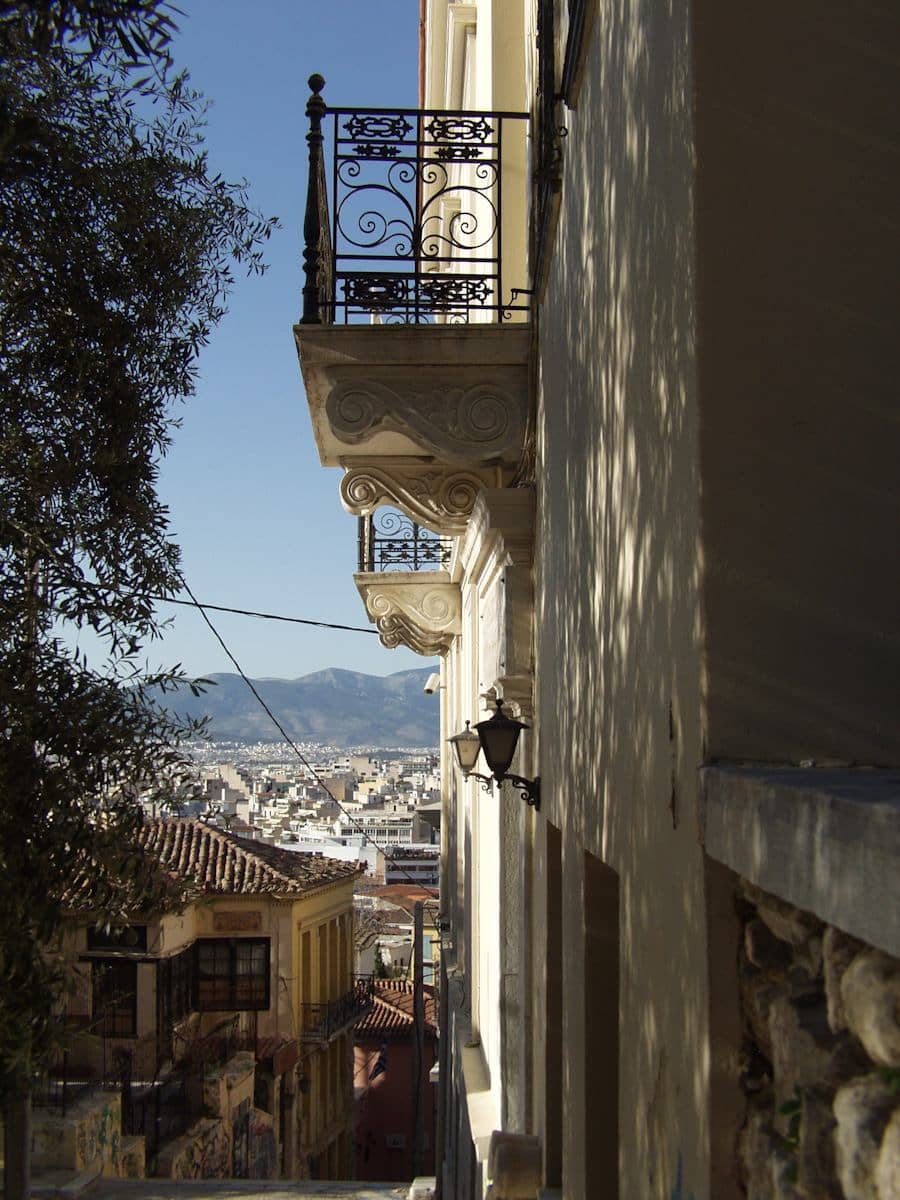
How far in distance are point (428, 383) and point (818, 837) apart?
5215 mm

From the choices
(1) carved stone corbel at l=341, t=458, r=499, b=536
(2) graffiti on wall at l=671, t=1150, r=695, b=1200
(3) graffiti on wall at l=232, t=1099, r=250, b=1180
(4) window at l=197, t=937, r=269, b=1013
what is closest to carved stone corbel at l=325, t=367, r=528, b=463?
(1) carved stone corbel at l=341, t=458, r=499, b=536

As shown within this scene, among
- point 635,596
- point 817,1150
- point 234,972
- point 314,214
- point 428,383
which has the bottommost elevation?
point 234,972

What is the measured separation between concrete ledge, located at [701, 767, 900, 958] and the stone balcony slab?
4535 mm

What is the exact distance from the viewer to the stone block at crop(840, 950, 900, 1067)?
1432 millimetres

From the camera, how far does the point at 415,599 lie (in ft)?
43.5

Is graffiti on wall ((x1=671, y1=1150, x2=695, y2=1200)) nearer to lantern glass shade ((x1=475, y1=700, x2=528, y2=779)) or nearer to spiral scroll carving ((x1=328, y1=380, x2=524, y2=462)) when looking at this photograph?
lantern glass shade ((x1=475, y1=700, x2=528, y2=779))

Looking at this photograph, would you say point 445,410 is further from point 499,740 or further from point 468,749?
point 468,749

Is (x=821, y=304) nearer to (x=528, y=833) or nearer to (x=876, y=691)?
(x=876, y=691)

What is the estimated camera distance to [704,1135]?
2133 millimetres

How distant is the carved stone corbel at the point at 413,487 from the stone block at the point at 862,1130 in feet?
20.4

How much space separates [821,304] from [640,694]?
95 cm

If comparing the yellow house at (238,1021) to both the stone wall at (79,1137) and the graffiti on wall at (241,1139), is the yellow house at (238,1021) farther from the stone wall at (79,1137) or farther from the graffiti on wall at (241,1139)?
the stone wall at (79,1137)

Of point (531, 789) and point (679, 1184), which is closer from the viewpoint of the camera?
point (679, 1184)

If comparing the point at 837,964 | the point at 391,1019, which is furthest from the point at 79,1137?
the point at 391,1019
